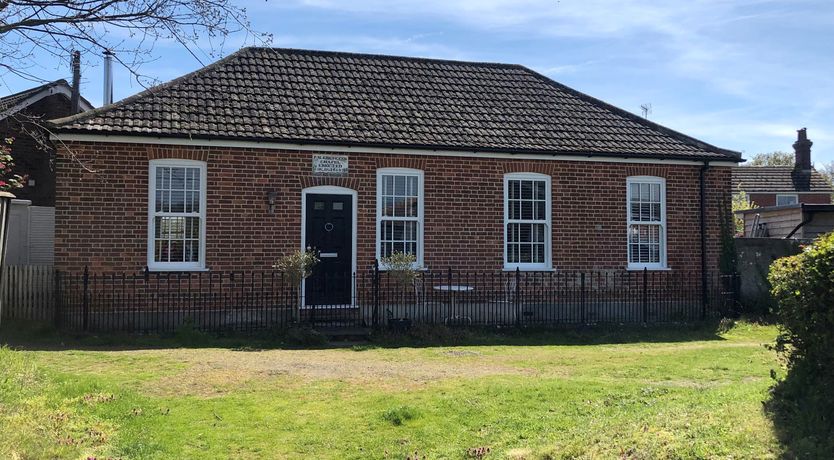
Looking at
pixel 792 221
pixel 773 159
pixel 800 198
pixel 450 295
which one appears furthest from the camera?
pixel 773 159

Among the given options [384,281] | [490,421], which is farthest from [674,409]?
[384,281]

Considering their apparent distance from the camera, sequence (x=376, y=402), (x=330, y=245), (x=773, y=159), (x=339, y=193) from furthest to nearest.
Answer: (x=773, y=159) → (x=339, y=193) → (x=330, y=245) → (x=376, y=402)

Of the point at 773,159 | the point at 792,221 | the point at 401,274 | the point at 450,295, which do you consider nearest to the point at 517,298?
the point at 450,295

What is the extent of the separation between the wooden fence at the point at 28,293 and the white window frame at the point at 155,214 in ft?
5.89

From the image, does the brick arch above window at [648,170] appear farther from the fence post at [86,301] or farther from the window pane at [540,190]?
the fence post at [86,301]

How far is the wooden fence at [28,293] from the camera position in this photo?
11.9m

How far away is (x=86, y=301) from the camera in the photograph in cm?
1184

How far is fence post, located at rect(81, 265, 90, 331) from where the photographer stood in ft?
38.1

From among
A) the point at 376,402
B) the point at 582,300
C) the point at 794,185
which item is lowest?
the point at 376,402

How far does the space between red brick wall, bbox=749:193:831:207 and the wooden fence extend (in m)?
37.3

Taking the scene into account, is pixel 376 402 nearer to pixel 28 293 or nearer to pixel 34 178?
pixel 28 293

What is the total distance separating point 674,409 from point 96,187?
10.7 meters

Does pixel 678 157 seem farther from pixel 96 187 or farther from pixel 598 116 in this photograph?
pixel 96 187

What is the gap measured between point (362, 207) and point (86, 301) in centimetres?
539
